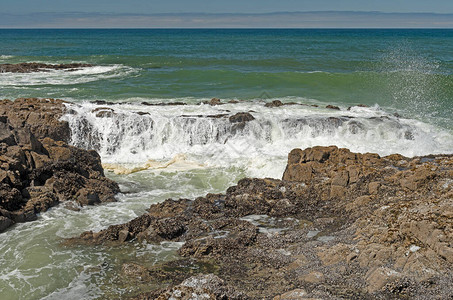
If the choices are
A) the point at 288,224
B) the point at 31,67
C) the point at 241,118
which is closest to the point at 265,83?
the point at 241,118

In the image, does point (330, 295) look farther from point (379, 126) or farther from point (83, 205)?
point (379, 126)

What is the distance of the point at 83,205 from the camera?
13266 mm

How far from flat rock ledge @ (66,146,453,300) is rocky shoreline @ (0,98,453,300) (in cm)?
3

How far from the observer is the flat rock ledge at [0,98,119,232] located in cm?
1229

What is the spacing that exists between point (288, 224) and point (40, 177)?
7103mm

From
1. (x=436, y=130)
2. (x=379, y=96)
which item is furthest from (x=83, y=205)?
(x=379, y=96)

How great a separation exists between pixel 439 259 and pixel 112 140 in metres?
15.4

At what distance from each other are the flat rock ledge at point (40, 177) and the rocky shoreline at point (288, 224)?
0.10 feet

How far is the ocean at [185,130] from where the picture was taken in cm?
1022

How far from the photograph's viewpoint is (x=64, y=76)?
40.0 m

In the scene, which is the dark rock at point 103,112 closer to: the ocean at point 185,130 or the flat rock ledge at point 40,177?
the ocean at point 185,130

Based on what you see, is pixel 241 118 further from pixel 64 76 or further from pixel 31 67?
pixel 31 67

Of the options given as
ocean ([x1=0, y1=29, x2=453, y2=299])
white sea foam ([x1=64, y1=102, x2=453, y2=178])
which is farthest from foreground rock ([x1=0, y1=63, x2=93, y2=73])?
white sea foam ([x1=64, y1=102, x2=453, y2=178])

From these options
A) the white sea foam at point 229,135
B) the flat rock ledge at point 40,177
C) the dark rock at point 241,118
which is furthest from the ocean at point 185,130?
the flat rock ledge at point 40,177
